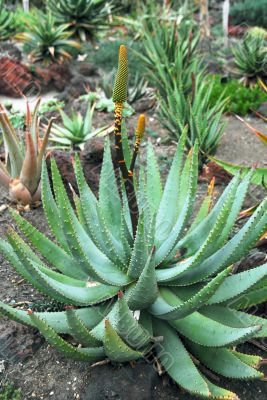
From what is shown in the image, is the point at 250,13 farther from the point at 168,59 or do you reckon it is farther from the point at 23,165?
the point at 23,165

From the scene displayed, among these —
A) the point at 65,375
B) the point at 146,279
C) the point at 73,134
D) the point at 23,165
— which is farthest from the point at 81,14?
the point at 146,279

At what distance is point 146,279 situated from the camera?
2242 millimetres

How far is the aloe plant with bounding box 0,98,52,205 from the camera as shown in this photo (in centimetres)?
415

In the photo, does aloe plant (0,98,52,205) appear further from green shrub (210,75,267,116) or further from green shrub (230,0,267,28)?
green shrub (230,0,267,28)

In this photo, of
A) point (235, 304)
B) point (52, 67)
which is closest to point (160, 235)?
point (235, 304)

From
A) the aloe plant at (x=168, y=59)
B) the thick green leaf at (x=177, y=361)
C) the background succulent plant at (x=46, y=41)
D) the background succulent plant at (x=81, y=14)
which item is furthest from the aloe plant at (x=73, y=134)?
the background succulent plant at (x=81, y=14)

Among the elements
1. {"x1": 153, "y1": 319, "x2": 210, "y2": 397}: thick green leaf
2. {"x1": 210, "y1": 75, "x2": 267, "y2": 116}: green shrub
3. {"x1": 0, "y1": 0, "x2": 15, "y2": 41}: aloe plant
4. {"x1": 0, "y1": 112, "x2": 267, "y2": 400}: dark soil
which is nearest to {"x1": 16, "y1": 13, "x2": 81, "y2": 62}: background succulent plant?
{"x1": 0, "y1": 0, "x2": 15, "y2": 41}: aloe plant

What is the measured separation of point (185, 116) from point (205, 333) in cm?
312

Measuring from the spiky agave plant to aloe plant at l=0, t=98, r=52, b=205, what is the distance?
1383 millimetres

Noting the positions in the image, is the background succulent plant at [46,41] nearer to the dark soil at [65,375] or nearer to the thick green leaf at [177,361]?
the dark soil at [65,375]

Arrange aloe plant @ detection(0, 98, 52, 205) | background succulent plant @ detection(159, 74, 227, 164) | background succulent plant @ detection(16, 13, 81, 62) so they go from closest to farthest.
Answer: aloe plant @ detection(0, 98, 52, 205), background succulent plant @ detection(159, 74, 227, 164), background succulent plant @ detection(16, 13, 81, 62)

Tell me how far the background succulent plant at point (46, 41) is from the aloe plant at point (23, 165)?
4.81 m

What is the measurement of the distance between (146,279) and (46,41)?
7.36 m

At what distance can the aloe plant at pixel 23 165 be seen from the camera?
13.6 ft
